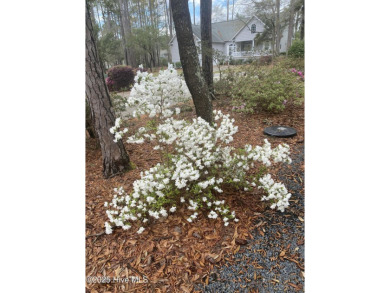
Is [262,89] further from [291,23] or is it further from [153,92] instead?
[153,92]

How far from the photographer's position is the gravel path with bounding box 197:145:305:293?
1009mm

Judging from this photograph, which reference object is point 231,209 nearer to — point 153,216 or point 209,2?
point 153,216

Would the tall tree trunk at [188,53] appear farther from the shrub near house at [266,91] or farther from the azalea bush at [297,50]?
the shrub near house at [266,91]

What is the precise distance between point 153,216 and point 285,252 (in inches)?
31.8

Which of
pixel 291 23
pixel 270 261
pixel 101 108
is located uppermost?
pixel 291 23

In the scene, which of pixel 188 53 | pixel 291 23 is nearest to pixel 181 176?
pixel 188 53

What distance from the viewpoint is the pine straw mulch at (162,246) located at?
3.55 feet

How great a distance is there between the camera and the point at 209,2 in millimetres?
2332

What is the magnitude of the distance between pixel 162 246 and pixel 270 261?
0.60m

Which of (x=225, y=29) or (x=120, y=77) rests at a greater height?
(x=225, y=29)

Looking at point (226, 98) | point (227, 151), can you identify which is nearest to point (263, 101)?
point (226, 98)

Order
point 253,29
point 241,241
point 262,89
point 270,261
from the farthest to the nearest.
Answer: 1. point 262,89
2. point 253,29
3. point 241,241
4. point 270,261

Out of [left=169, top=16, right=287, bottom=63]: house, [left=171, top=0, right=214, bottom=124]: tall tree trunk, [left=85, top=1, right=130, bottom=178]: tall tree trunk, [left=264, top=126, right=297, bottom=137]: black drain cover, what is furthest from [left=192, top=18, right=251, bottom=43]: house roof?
[left=264, top=126, right=297, bottom=137]: black drain cover

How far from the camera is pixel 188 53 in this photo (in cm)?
164
